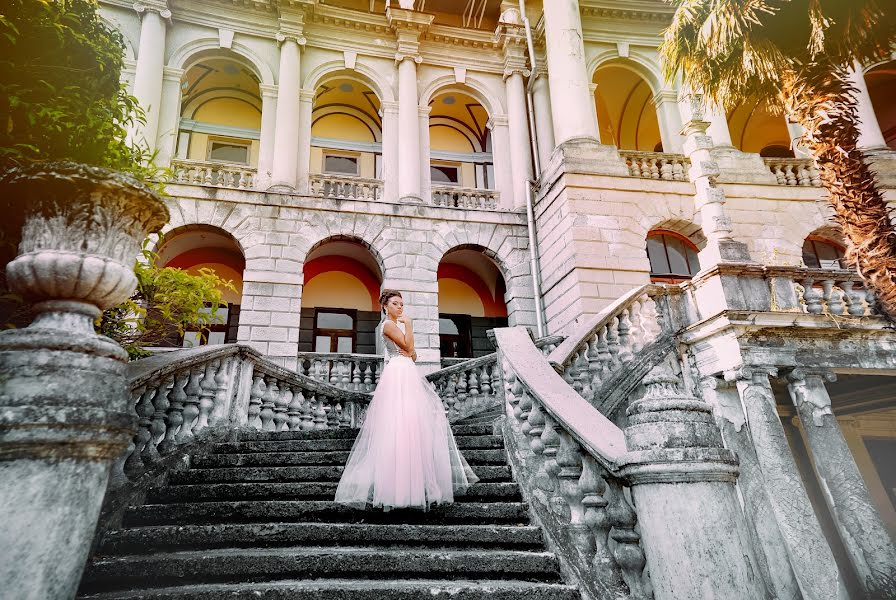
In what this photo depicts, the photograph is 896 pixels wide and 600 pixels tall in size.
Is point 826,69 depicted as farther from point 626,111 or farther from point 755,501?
point 626,111

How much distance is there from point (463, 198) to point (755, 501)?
1084cm

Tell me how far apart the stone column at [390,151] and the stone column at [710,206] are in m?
8.69

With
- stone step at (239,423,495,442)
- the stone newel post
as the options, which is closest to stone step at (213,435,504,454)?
stone step at (239,423,495,442)

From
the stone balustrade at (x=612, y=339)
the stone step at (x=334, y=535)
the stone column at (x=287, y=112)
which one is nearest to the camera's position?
the stone step at (x=334, y=535)

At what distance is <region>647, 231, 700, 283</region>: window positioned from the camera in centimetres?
1459

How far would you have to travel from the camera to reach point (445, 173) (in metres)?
18.5

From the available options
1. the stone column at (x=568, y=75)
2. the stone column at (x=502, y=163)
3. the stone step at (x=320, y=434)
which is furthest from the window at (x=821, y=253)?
the stone step at (x=320, y=434)

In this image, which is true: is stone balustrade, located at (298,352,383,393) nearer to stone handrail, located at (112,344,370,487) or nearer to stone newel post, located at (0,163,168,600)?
stone handrail, located at (112,344,370,487)

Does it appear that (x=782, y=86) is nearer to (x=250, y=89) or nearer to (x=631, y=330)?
(x=631, y=330)

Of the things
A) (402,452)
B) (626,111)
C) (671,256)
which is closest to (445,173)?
(626,111)

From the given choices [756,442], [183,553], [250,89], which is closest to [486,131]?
[250,89]

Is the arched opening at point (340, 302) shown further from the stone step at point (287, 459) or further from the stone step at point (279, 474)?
the stone step at point (279, 474)

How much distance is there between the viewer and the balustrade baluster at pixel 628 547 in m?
2.84

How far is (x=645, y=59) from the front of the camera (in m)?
16.5
